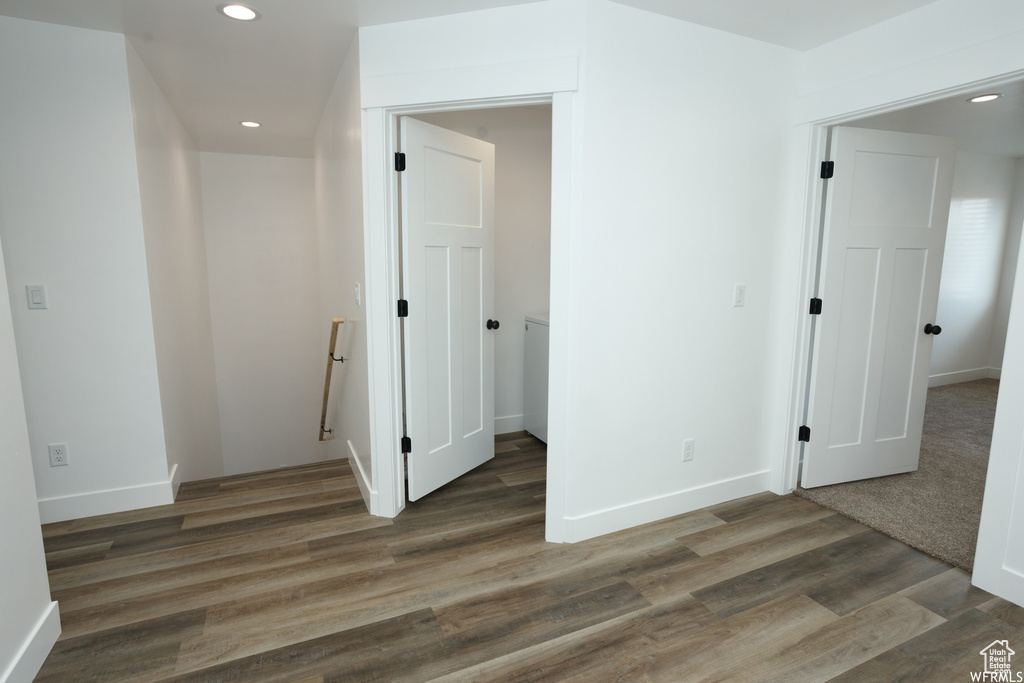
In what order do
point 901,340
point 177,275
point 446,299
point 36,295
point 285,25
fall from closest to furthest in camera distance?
1. point 285,25
2. point 36,295
3. point 446,299
4. point 901,340
5. point 177,275

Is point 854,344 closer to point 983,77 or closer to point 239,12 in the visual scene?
point 983,77

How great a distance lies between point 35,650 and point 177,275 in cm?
240

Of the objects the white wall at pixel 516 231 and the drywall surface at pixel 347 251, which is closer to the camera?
the drywall surface at pixel 347 251

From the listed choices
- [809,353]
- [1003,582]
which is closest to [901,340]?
[809,353]

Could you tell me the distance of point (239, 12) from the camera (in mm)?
2328

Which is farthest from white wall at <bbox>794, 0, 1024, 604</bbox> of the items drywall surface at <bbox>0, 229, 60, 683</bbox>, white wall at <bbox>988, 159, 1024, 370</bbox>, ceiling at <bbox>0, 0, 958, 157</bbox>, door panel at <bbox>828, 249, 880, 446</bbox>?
white wall at <bbox>988, 159, 1024, 370</bbox>

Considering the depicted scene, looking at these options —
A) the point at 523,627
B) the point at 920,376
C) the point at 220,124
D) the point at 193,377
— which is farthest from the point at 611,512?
the point at 220,124

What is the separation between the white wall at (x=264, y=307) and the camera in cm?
511

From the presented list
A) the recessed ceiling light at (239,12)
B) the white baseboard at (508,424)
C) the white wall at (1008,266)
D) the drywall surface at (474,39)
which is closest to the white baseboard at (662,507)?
the white baseboard at (508,424)

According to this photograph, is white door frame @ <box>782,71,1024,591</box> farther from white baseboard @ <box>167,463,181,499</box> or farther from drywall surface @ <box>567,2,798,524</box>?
white baseboard @ <box>167,463,181,499</box>

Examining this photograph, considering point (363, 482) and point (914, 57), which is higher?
point (914, 57)

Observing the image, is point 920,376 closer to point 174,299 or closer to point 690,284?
point 690,284

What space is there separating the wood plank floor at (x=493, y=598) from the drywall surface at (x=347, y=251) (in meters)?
0.62

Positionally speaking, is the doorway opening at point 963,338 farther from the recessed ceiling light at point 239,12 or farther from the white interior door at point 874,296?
the recessed ceiling light at point 239,12
